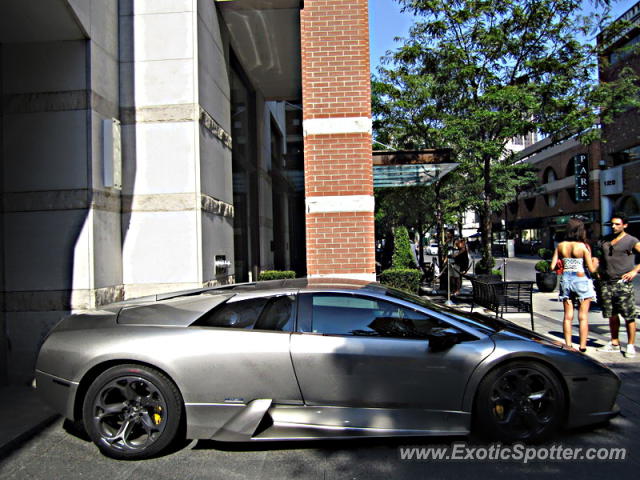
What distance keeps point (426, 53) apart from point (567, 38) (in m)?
3.33

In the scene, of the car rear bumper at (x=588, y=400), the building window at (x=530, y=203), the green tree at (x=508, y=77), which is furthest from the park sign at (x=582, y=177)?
the car rear bumper at (x=588, y=400)

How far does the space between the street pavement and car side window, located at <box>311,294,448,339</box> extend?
0.86 m

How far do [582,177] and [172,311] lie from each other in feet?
140

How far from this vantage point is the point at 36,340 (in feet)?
18.6

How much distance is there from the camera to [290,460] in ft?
10.9

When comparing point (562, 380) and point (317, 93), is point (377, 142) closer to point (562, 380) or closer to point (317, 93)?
point (317, 93)

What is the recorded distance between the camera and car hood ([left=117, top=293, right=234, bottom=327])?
3594mm

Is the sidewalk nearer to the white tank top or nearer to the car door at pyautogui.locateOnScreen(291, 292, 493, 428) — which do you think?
the car door at pyautogui.locateOnScreen(291, 292, 493, 428)

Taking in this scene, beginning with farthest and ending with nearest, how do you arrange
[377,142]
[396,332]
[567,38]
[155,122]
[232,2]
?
1. [377,142]
2. [567,38]
3. [232,2]
4. [155,122]
5. [396,332]

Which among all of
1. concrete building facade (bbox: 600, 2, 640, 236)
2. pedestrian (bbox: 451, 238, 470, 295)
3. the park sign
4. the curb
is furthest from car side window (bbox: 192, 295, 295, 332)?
the park sign

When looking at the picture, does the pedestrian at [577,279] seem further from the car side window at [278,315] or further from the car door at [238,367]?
the car door at [238,367]

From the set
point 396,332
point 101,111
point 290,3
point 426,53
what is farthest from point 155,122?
point 426,53

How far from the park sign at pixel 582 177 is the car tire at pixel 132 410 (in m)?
42.6

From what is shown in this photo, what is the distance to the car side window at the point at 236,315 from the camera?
3.57 metres
